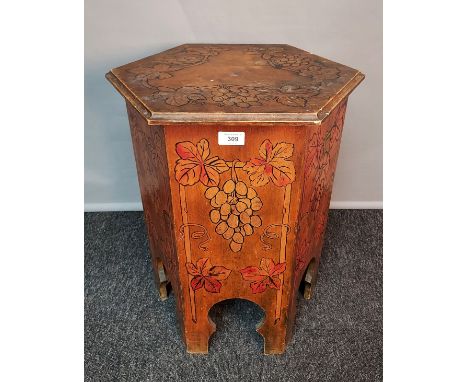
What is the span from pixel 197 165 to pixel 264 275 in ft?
1.48

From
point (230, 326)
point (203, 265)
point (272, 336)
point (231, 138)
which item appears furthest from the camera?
point (230, 326)

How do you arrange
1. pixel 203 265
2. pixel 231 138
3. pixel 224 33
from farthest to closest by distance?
pixel 224 33 < pixel 203 265 < pixel 231 138

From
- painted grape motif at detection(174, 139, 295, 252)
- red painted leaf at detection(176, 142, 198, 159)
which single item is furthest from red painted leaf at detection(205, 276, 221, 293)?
red painted leaf at detection(176, 142, 198, 159)

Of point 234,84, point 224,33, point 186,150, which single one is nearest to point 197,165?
point 186,150

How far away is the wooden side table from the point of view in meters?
1.32

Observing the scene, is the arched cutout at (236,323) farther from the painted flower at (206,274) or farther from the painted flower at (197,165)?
the painted flower at (197,165)

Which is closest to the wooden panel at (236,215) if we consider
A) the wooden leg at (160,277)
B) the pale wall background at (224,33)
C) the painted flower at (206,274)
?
the painted flower at (206,274)

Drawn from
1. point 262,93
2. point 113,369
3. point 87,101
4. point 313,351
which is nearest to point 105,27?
point 87,101

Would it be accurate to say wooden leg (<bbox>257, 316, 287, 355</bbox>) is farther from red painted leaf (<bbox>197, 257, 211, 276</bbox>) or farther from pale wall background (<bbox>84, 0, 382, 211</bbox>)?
pale wall background (<bbox>84, 0, 382, 211</bbox>)

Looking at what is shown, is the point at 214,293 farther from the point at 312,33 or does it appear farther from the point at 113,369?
the point at 312,33

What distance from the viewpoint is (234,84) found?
148cm

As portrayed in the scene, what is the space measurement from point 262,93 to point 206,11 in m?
0.73

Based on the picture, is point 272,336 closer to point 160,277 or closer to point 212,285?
point 212,285

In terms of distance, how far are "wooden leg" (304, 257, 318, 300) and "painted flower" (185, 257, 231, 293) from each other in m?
0.52
